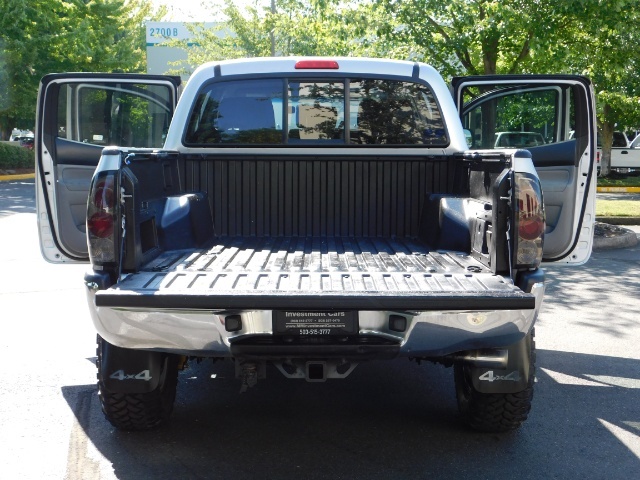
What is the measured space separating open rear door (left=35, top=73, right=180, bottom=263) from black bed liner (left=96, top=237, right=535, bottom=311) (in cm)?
129

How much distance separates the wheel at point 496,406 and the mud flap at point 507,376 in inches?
2.7

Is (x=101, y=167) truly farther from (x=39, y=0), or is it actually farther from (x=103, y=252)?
(x=39, y=0)

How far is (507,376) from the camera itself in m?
4.27

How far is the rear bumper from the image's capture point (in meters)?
3.83

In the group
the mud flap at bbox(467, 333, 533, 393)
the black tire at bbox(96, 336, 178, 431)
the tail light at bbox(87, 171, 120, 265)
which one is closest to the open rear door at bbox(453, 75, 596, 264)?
the mud flap at bbox(467, 333, 533, 393)

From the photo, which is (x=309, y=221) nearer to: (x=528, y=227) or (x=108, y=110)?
(x=108, y=110)

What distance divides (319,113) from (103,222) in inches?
96.3

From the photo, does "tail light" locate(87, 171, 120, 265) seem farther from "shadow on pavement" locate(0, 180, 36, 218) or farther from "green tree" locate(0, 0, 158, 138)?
"green tree" locate(0, 0, 158, 138)

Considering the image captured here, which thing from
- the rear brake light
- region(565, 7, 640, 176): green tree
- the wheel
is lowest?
the wheel

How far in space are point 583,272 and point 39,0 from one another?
2524cm

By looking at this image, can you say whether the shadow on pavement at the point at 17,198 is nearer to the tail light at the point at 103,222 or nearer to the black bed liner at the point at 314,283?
the black bed liner at the point at 314,283

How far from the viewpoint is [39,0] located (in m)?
30.4

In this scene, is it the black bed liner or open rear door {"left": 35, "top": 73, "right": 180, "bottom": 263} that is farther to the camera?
open rear door {"left": 35, "top": 73, "right": 180, "bottom": 263}

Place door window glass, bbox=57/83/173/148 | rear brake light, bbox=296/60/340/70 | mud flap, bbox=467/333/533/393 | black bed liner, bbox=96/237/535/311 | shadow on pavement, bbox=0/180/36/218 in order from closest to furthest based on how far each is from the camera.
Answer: black bed liner, bbox=96/237/535/311 → mud flap, bbox=467/333/533/393 → rear brake light, bbox=296/60/340/70 → door window glass, bbox=57/83/173/148 → shadow on pavement, bbox=0/180/36/218
